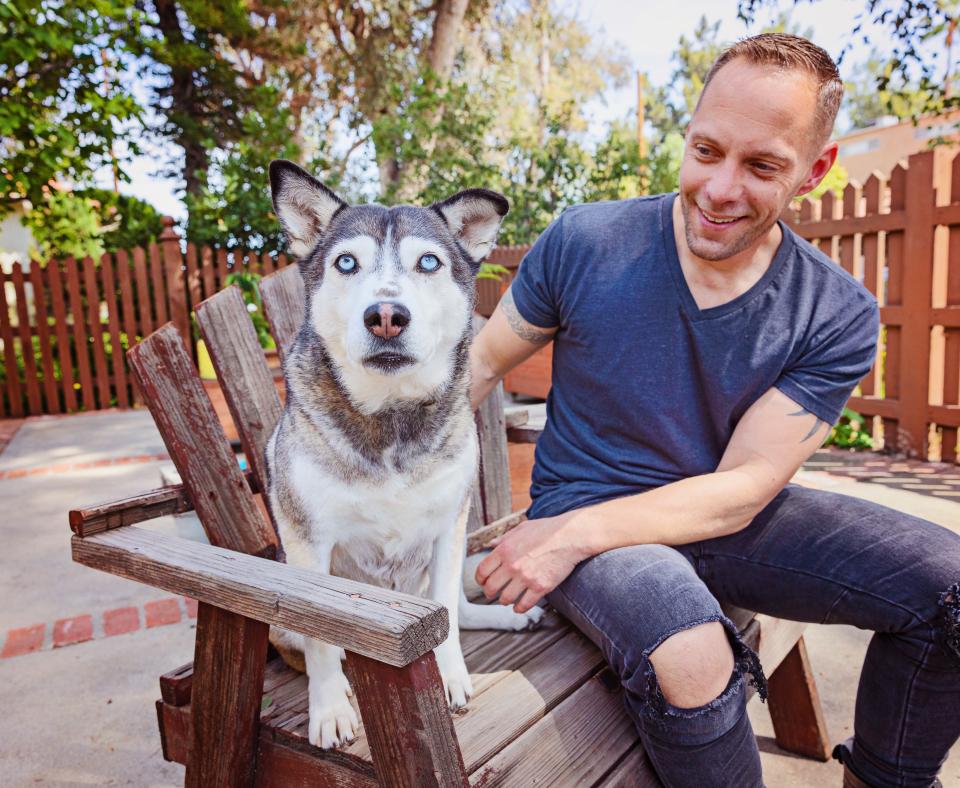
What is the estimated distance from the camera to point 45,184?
781 cm

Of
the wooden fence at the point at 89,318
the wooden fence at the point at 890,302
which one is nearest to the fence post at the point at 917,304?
the wooden fence at the point at 890,302

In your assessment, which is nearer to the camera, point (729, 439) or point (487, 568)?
point (487, 568)

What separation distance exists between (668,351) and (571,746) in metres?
1.03

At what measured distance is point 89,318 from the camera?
8.45 m

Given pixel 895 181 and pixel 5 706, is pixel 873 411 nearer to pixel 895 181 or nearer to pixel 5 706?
pixel 895 181

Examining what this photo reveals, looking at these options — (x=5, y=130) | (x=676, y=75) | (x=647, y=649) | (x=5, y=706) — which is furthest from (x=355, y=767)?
(x=676, y=75)

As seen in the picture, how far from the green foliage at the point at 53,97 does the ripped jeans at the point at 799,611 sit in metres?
7.72

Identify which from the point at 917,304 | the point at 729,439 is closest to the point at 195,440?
the point at 729,439

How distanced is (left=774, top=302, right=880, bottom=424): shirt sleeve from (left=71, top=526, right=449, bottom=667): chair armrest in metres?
1.25

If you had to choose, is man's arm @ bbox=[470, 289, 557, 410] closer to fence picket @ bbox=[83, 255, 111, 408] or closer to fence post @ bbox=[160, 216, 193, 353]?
fence post @ bbox=[160, 216, 193, 353]

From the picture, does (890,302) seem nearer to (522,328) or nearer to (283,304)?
(522,328)

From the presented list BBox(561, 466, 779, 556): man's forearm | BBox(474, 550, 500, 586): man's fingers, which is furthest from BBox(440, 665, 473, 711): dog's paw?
BBox(561, 466, 779, 556): man's forearm

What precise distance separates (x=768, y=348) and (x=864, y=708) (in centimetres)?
94

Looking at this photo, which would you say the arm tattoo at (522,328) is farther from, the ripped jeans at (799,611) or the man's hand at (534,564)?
the ripped jeans at (799,611)
